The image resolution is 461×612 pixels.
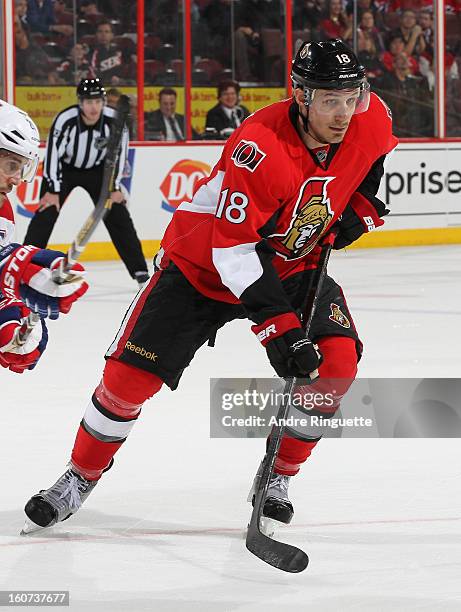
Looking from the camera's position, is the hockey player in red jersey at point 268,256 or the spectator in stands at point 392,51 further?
the spectator in stands at point 392,51

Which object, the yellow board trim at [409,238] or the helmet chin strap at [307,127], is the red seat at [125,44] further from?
the helmet chin strap at [307,127]

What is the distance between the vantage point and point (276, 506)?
309 cm

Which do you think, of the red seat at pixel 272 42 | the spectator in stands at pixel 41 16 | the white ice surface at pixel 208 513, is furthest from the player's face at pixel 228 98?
the white ice surface at pixel 208 513

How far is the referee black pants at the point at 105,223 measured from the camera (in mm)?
7719

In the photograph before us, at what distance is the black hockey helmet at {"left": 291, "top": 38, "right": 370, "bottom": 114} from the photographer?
282 cm

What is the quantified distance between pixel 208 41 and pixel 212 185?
24.4ft

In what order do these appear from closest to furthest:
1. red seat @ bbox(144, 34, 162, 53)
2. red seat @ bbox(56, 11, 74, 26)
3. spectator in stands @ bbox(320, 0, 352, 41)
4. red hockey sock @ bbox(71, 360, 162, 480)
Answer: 1. red hockey sock @ bbox(71, 360, 162, 480)
2. red seat @ bbox(56, 11, 74, 26)
3. red seat @ bbox(144, 34, 162, 53)
4. spectator in stands @ bbox(320, 0, 352, 41)

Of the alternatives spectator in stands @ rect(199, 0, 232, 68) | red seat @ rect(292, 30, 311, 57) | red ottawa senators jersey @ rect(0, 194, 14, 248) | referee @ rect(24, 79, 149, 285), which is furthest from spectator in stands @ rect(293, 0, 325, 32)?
red ottawa senators jersey @ rect(0, 194, 14, 248)

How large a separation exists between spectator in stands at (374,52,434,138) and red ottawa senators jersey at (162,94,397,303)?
824cm

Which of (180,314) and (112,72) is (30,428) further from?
(112,72)

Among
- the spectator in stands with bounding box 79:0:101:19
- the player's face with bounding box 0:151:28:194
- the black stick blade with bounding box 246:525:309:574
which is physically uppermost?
the player's face with bounding box 0:151:28:194

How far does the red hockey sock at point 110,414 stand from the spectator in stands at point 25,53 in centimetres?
653

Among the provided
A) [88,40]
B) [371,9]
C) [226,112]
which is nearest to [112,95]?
[88,40]

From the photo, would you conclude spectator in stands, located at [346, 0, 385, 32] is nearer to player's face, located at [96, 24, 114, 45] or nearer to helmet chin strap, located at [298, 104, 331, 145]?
player's face, located at [96, 24, 114, 45]
